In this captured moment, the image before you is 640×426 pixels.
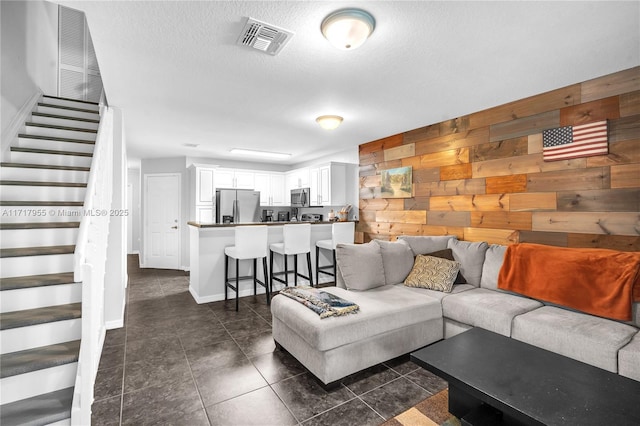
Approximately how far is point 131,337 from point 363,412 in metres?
2.53

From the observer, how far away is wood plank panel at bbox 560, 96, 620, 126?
2715mm

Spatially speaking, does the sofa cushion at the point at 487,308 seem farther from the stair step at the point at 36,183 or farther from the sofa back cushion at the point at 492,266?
the stair step at the point at 36,183

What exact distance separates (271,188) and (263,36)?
208 inches

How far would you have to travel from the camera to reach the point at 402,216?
189 inches

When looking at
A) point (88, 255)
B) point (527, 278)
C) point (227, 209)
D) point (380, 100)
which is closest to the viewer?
point (88, 255)

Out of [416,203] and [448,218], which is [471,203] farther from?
[416,203]

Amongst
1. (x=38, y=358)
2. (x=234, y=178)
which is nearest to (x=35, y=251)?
(x=38, y=358)

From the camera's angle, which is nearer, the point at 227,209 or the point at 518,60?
the point at 518,60

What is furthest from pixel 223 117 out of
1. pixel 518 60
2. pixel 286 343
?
pixel 518 60

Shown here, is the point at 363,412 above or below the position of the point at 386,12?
below

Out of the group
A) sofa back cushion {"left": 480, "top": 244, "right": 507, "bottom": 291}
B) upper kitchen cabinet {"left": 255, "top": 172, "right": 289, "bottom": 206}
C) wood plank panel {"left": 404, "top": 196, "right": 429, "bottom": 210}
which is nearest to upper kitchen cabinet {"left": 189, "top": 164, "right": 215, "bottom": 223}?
upper kitchen cabinet {"left": 255, "top": 172, "right": 289, "bottom": 206}

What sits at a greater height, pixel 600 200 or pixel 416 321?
pixel 600 200

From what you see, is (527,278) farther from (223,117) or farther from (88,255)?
(223,117)

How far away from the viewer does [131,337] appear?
10.4ft
